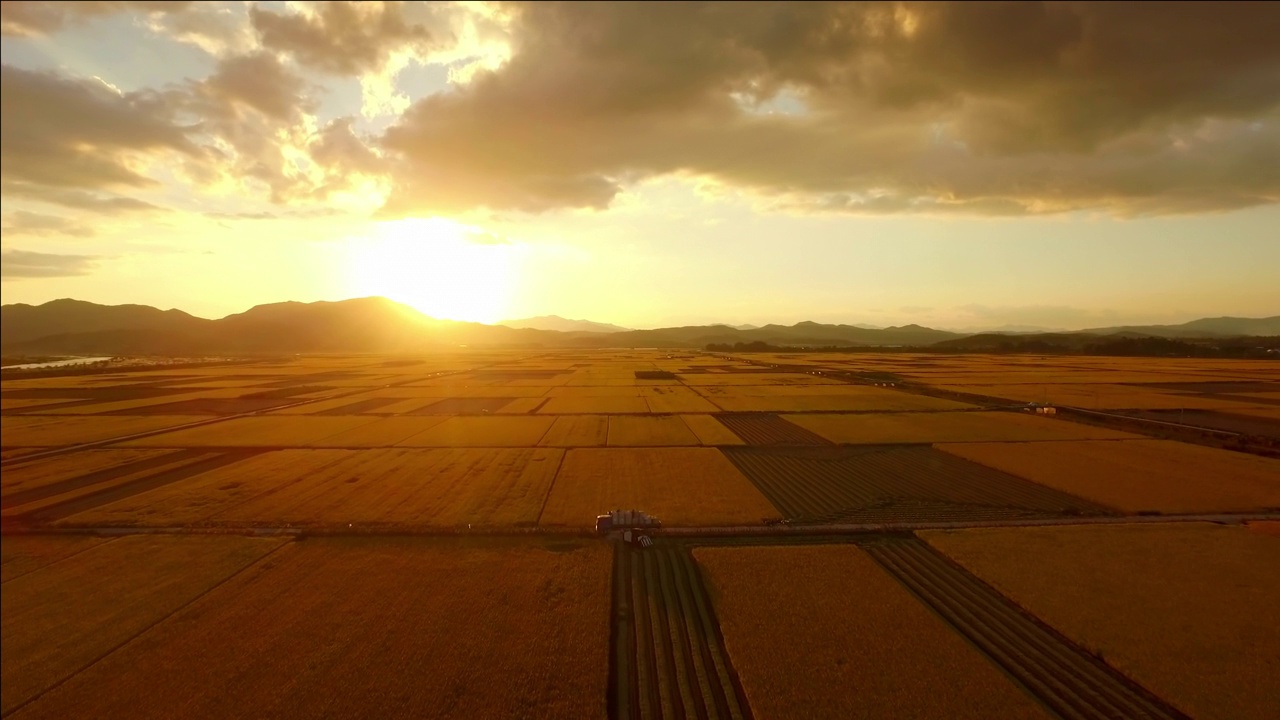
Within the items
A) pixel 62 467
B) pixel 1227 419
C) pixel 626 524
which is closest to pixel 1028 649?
pixel 626 524

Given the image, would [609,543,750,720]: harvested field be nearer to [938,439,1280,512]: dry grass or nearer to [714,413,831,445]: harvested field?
[938,439,1280,512]: dry grass

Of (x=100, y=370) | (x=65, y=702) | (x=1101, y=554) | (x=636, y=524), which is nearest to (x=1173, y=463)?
(x=1101, y=554)

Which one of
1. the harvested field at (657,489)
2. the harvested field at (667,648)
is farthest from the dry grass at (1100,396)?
the harvested field at (667,648)

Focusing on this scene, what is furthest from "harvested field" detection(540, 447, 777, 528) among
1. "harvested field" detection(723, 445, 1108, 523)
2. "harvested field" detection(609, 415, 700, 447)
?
"harvested field" detection(609, 415, 700, 447)

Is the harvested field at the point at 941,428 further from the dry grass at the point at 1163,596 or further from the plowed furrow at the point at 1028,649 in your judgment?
the plowed furrow at the point at 1028,649

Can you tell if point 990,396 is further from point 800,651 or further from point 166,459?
point 166,459

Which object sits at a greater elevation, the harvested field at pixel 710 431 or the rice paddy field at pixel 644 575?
the harvested field at pixel 710 431

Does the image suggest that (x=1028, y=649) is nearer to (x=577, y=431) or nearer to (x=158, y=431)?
(x=577, y=431)
